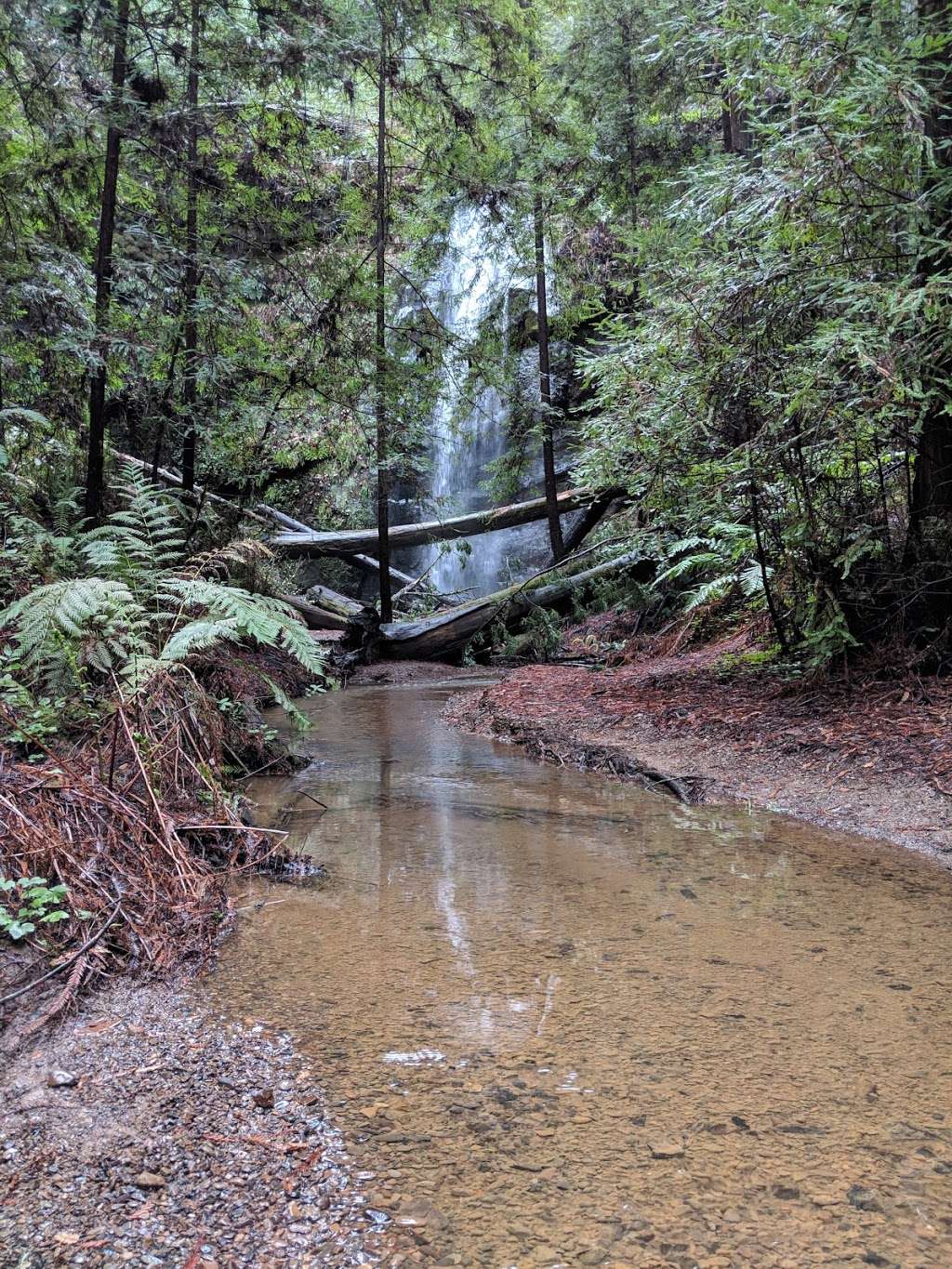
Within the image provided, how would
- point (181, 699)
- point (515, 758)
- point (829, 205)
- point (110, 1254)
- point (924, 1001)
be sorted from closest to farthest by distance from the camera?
point (110, 1254) < point (924, 1001) < point (181, 699) < point (829, 205) < point (515, 758)

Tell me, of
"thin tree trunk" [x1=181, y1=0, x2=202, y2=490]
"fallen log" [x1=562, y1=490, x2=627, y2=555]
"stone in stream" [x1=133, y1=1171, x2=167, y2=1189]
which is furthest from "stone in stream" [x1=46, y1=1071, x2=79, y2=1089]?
"fallen log" [x1=562, y1=490, x2=627, y2=555]

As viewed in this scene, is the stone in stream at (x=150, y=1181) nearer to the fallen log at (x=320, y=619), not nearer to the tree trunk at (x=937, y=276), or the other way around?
the tree trunk at (x=937, y=276)

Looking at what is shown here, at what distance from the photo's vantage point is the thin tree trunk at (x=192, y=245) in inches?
296

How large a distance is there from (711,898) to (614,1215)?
5.87 ft

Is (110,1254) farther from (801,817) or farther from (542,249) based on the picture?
(542,249)

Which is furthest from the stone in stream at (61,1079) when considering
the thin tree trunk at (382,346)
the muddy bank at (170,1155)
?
the thin tree trunk at (382,346)

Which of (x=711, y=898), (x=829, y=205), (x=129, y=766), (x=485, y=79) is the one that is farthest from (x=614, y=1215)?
(x=485, y=79)

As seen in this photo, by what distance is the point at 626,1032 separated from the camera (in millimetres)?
2178

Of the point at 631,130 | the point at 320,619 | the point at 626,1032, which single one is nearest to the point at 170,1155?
the point at 626,1032

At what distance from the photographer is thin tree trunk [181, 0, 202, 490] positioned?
296 inches

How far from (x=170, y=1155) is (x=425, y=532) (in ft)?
49.6

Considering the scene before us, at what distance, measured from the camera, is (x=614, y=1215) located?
1521 millimetres

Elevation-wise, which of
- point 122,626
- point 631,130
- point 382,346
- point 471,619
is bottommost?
point 471,619

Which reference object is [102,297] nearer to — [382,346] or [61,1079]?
[382,346]
